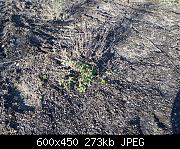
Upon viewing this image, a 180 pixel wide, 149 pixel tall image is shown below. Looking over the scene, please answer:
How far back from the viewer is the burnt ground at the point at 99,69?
4391mm

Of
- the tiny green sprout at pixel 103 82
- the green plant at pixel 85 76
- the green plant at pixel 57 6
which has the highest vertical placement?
the green plant at pixel 57 6

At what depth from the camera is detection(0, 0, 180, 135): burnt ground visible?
4.39 meters

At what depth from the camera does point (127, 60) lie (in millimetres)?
5316

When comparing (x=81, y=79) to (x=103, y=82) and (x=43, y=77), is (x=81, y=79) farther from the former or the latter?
(x=43, y=77)

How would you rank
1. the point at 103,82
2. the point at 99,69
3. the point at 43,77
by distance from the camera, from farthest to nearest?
the point at 99,69, the point at 43,77, the point at 103,82

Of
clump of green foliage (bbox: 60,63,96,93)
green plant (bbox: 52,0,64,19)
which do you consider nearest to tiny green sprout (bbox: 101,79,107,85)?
clump of green foliage (bbox: 60,63,96,93)

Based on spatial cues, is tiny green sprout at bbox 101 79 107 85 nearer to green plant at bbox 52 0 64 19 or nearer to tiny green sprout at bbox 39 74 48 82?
tiny green sprout at bbox 39 74 48 82

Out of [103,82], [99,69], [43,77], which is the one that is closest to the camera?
[103,82]

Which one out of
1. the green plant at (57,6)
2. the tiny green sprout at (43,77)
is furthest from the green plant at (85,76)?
the green plant at (57,6)

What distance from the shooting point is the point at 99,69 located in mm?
5145

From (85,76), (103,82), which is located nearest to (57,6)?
(85,76)

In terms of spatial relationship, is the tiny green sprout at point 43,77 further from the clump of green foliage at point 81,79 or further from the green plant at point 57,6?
the green plant at point 57,6

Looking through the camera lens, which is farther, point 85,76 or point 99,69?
point 99,69

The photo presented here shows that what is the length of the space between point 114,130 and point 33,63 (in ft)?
5.83
